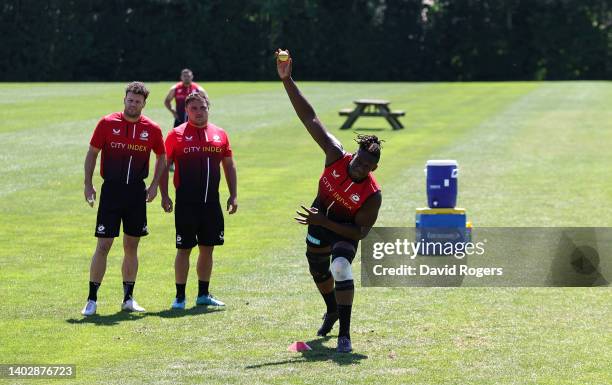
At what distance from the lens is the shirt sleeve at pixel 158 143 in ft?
37.6

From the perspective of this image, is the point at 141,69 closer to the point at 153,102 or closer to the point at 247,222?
the point at 153,102

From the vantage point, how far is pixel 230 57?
78.6 m

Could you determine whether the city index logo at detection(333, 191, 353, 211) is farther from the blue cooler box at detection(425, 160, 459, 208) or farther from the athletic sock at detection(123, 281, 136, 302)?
the blue cooler box at detection(425, 160, 459, 208)

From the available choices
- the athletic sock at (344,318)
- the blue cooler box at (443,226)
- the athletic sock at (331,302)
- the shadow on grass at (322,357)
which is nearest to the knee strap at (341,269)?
the athletic sock at (344,318)

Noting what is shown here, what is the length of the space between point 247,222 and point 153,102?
28031mm

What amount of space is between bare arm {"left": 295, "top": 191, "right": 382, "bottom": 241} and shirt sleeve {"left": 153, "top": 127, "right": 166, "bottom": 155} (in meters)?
2.23

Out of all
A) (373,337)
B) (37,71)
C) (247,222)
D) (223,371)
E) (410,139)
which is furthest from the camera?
(37,71)

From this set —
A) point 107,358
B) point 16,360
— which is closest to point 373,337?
point 107,358

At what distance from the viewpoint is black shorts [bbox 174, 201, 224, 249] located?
1154 centimetres

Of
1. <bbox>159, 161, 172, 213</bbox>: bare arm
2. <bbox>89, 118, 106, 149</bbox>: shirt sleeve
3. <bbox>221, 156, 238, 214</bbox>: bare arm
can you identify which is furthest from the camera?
<bbox>221, 156, 238, 214</bbox>: bare arm

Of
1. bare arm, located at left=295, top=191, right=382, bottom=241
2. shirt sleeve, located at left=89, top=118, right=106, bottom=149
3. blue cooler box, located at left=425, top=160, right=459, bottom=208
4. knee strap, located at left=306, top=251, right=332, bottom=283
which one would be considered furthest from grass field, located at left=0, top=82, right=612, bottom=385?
shirt sleeve, located at left=89, top=118, right=106, bottom=149

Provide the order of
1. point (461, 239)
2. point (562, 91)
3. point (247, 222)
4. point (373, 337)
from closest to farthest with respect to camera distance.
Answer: point (373, 337) → point (461, 239) → point (247, 222) → point (562, 91)

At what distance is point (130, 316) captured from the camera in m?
11.2

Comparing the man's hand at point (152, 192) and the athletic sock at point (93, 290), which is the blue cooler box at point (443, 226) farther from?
the athletic sock at point (93, 290)
